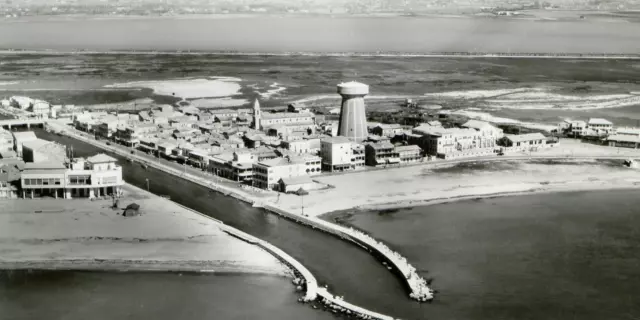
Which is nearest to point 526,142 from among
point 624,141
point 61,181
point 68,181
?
point 624,141

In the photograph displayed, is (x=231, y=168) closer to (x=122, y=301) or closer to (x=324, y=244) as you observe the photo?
(x=324, y=244)

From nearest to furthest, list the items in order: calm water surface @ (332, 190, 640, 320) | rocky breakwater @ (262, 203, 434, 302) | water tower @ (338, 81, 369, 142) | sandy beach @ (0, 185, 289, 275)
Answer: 1. calm water surface @ (332, 190, 640, 320)
2. rocky breakwater @ (262, 203, 434, 302)
3. sandy beach @ (0, 185, 289, 275)
4. water tower @ (338, 81, 369, 142)

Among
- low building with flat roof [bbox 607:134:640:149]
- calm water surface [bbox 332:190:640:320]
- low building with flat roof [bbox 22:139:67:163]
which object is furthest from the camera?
low building with flat roof [bbox 607:134:640:149]

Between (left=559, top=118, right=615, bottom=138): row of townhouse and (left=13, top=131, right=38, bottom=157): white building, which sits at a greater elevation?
(left=13, top=131, right=38, bottom=157): white building

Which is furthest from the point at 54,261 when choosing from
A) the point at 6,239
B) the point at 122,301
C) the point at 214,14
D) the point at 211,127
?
the point at 214,14

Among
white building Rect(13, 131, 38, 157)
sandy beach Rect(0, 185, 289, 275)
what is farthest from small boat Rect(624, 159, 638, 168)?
white building Rect(13, 131, 38, 157)

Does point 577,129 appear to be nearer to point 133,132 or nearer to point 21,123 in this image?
point 133,132

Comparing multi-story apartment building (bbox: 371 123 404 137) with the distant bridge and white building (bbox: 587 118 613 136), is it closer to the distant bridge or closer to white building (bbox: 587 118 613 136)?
white building (bbox: 587 118 613 136)
